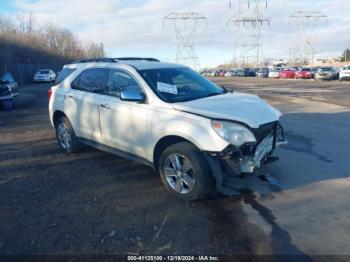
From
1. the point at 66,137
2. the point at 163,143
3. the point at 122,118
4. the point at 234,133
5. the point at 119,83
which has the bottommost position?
the point at 66,137

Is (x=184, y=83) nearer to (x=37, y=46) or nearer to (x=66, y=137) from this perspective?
(x=66, y=137)

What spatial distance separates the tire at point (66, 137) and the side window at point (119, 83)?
1.40 m

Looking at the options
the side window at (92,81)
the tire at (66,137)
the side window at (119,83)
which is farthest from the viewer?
the tire at (66,137)

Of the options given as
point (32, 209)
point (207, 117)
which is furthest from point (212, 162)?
point (32, 209)

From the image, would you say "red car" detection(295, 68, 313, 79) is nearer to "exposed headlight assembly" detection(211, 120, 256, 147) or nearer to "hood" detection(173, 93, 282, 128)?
"hood" detection(173, 93, 282, 128)

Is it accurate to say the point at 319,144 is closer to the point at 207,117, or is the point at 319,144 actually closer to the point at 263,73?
the point at 207,117

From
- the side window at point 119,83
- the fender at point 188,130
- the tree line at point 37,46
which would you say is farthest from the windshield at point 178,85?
the tree line at point 37,46

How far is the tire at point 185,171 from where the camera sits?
425 centimetres

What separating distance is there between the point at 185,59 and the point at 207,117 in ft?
204

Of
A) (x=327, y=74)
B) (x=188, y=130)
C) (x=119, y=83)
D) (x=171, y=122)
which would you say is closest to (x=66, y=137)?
(x=119, y=83)

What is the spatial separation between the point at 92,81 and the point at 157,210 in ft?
9.35

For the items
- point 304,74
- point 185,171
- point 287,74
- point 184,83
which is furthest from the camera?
point 287,74

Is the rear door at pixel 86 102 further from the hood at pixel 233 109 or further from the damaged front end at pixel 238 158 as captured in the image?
the damaged front end at pixel 238 158

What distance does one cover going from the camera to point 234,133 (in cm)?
417
